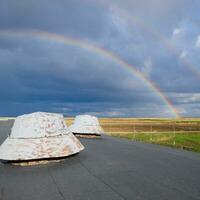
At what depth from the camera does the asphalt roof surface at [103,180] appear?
6.03 metres

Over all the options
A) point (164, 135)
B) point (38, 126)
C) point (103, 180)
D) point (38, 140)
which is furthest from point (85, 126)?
point (164, 135)

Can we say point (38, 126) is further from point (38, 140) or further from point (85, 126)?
point (85, 126)

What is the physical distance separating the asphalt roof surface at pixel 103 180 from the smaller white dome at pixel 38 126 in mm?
939

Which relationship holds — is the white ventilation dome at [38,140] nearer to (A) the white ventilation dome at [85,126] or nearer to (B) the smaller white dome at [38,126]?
(B) the smaller white dome at [38,126]

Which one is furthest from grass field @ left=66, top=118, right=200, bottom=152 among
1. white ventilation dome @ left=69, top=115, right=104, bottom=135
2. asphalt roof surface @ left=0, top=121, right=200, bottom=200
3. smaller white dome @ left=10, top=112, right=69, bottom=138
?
asphalt roof surface @ left=0, top=121, right=200, bottom=200

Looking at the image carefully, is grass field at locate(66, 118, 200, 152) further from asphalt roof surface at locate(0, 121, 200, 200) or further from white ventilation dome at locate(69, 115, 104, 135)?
asphalt roof surface at locate(0, 121, 200, 200)

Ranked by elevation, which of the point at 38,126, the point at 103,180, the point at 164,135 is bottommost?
the point at 103,180

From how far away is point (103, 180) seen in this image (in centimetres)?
731

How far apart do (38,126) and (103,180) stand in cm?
375

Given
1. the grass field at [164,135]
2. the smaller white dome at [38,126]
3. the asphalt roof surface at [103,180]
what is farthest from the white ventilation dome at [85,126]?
the asphalt roof surface at [103,180]

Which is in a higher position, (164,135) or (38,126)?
(164,135)

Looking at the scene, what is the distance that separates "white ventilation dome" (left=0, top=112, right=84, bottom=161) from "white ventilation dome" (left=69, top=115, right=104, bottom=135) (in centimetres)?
970

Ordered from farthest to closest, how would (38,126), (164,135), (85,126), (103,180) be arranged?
(164,135) < (85,126) < (38,126) < (103,180)

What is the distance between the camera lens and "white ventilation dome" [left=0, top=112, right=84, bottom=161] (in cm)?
993
